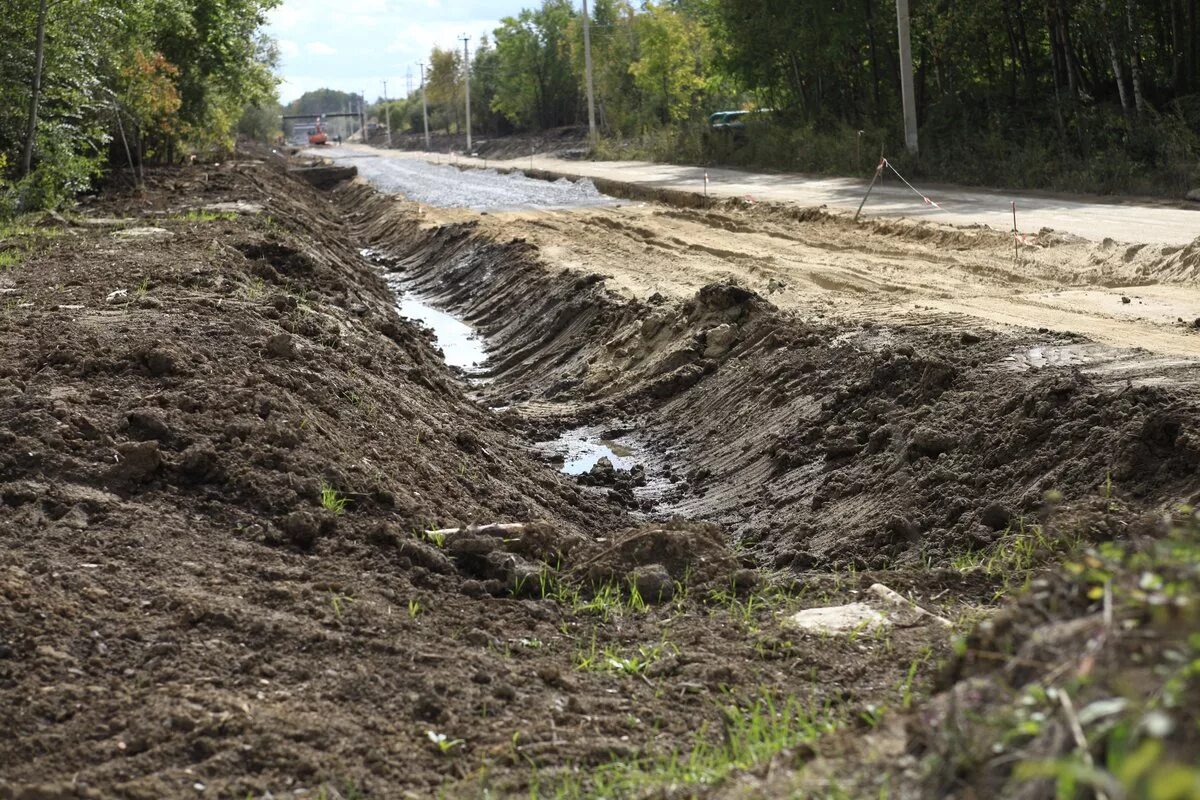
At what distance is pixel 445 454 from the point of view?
9844mm

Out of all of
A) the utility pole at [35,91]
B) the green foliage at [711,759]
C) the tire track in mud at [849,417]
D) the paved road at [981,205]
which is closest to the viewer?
the green foliage at [711,759]

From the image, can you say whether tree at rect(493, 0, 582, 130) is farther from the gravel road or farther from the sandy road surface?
the sandy road surface

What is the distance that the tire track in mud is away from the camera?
8.05 meters

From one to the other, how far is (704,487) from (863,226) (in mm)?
12030

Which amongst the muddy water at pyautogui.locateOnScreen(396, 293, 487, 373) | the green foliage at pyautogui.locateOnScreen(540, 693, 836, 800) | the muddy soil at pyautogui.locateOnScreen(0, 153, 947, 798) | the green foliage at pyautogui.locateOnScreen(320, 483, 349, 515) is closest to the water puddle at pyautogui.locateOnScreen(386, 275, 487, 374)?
the muddy water at pyautogui.locateOnScreen(396, 293, 487, 373)

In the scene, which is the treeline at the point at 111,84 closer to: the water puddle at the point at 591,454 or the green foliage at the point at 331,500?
the water puddle at the point at 591,454

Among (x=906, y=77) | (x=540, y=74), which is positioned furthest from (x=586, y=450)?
(x=540, y=74)

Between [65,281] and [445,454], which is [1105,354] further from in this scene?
[65,281]

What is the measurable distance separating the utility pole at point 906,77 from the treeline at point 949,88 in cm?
54

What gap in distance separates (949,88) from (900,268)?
22.5 metres

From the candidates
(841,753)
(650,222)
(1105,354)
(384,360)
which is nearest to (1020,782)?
(841,753)

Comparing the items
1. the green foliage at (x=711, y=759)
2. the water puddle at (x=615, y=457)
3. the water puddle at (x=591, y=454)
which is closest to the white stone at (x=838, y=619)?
the green foliage at (x=711, y=759)

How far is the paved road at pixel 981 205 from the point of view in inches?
733

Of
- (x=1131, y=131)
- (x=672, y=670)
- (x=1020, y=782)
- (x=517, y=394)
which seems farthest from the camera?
(x=1131, y=131)
